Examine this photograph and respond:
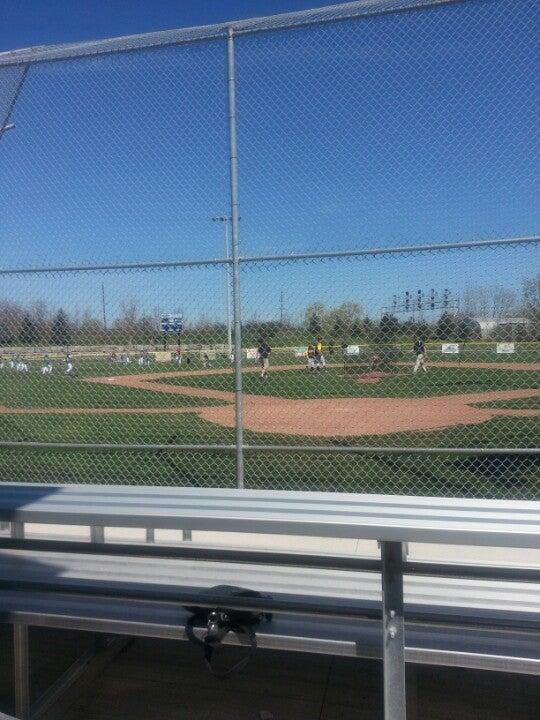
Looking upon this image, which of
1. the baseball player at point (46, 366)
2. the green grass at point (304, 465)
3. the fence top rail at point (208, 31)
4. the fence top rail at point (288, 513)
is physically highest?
the fence top rail at point (208, 31)

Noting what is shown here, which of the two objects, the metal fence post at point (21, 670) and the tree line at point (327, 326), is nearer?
the metal fence post at point (21, 670)

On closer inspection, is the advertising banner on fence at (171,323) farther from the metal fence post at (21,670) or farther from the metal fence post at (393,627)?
the metal fence post at (393,627)

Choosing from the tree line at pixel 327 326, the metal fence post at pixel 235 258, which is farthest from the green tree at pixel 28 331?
the metal fence post at pixel 235 258

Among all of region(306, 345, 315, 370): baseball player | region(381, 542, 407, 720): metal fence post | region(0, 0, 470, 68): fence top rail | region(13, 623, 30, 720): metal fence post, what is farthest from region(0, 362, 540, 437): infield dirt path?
region(381, 542, 407, 720): metal fence post

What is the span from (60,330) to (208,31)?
7.66ft

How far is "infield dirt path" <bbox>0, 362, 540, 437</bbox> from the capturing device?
5246mm

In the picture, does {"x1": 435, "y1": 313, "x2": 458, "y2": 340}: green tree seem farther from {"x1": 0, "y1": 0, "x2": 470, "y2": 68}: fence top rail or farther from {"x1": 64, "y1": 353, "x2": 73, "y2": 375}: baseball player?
{"x1": 64, "y1": 353, "x2": 73, "y2": 375}: baseball player

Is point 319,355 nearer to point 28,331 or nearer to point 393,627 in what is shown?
point 28,331

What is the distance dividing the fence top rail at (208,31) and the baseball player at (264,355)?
2036 millimetres

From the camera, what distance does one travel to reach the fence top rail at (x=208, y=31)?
4109mm

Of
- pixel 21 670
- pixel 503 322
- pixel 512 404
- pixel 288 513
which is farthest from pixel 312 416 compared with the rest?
pixel 288 513

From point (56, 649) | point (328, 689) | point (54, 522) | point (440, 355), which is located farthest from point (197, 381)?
point (54, 522)

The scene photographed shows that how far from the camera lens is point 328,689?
117 inches

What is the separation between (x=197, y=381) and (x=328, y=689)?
308 centimetres
